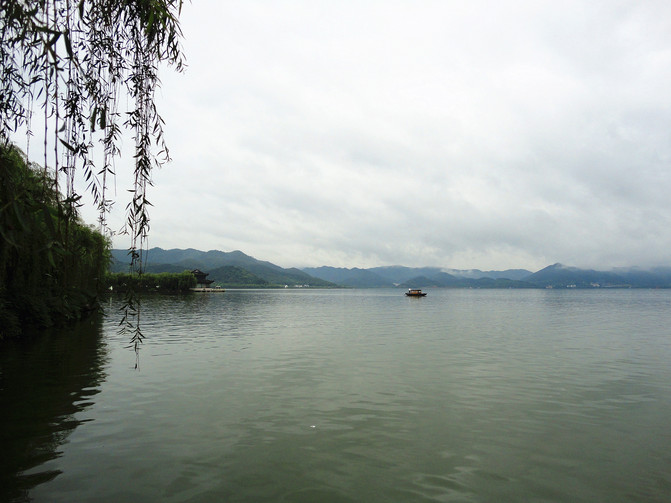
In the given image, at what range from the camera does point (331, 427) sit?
12422mm

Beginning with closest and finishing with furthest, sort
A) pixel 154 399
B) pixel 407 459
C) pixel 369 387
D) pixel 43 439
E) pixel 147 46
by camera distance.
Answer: pixel 147 46 < pixel 407 459 < pixel 43 439 < pixel 154 399 < pixel 369 387

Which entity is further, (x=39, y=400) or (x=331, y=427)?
(x=39, y=400)

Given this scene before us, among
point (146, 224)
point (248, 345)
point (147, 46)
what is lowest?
point (248, 345)

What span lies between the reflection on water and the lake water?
0.06m

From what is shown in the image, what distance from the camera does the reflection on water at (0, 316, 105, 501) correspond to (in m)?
9.03

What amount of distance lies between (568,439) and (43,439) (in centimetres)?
1458

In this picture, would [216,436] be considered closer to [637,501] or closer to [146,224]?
[146,224]

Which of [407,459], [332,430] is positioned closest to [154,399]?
[332,430]

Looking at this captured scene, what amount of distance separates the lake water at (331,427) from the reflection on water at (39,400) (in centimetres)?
6

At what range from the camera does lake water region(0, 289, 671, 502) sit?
8.61 meters

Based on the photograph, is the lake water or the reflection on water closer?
the lake water

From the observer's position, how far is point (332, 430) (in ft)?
39.8

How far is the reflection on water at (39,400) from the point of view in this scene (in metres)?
9.03

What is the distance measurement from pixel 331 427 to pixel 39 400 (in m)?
10.8
